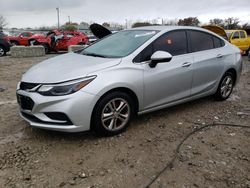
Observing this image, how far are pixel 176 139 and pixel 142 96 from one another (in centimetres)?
79

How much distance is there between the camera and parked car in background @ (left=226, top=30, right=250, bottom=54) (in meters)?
14.6

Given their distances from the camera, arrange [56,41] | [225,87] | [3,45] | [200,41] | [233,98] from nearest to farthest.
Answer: [200,41]
[225,87]
[233,98]
[3,45]
[56,41]

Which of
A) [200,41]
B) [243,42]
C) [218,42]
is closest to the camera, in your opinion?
[200,41]

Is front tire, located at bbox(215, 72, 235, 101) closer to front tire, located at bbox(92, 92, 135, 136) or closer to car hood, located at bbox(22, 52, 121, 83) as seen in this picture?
→ front tire, located at bbox(92, 92, 135, 136)

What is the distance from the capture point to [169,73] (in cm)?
418

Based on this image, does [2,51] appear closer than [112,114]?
No


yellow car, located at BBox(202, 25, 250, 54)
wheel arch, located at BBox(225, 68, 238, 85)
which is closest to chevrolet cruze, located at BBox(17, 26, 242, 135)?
wheel arch, located at BBox(225, 68, 238, 85)

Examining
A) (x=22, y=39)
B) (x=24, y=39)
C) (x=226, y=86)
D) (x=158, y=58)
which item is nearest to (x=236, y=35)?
(x=226, y=86)

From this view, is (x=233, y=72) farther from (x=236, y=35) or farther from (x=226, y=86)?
(x=236, y=35)

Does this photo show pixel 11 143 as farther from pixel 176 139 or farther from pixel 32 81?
pixel 176 139

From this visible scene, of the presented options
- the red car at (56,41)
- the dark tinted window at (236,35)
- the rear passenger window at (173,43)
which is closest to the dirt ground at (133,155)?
the rear passenger window at (173,43)

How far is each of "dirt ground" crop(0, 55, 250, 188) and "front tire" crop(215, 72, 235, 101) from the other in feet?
2.78

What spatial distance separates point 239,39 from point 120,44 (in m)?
12.7

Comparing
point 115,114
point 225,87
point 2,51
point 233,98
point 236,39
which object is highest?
point 236,39
